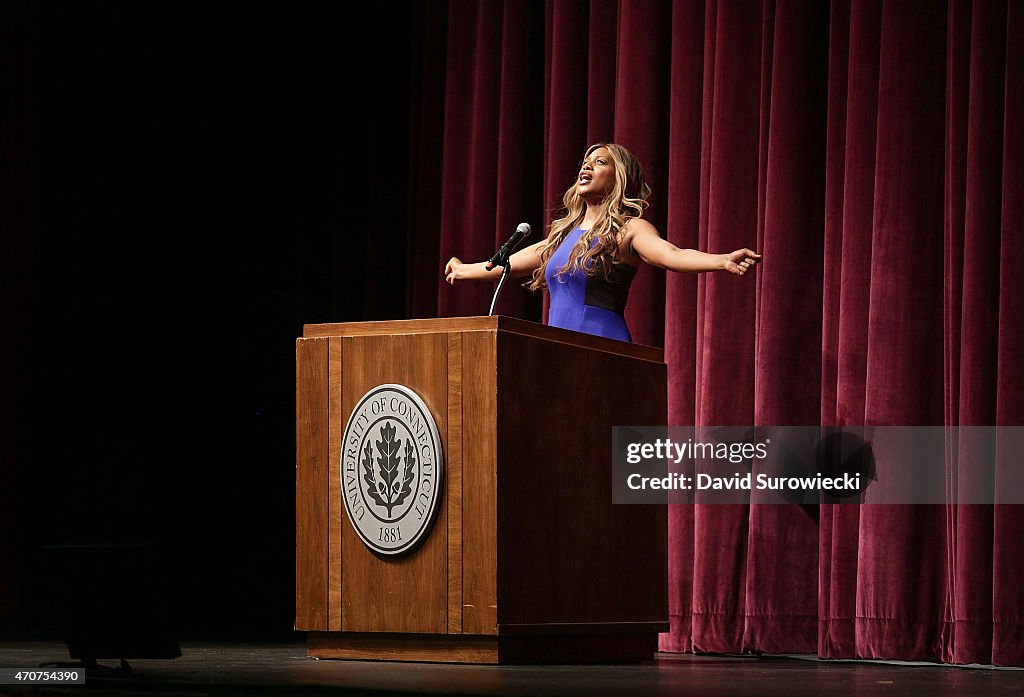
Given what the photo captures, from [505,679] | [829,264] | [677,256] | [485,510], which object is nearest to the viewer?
[505,679]

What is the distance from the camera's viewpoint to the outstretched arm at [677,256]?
300cm

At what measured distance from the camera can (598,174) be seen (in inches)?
131

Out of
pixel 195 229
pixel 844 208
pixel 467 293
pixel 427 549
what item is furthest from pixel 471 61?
pixel 427 549

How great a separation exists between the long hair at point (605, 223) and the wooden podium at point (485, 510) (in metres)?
0.21

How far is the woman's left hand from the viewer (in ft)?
9.77

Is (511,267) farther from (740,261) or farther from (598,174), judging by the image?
(740,261)

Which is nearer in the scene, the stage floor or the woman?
the stage floor

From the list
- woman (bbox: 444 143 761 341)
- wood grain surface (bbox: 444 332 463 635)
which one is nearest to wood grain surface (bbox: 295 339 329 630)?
wood grain surface (bbox: 444 332 463 635)

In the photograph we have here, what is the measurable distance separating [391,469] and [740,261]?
83 centimetres

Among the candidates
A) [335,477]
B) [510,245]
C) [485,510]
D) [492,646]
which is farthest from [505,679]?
[510,245]

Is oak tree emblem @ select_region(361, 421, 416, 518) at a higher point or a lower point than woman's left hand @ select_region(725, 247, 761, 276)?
lower

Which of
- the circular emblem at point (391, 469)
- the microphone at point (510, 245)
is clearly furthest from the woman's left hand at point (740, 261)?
the circular emblem at point (391, 469)

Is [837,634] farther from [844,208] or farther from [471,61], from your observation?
[471,61]

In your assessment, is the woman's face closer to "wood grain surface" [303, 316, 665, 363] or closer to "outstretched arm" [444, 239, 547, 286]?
"outstretched arm" [444, 239, 547, 286]
